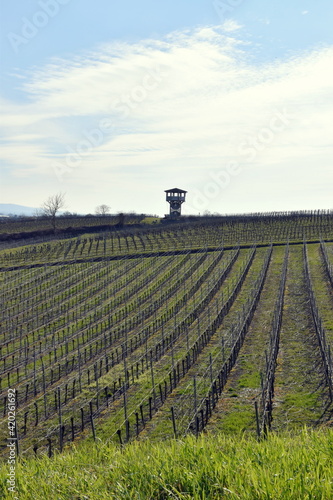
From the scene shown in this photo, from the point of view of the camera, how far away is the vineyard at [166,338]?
52.2ft

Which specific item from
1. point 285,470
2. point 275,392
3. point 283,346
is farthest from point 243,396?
point 285,470

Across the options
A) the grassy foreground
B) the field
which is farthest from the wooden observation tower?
the grassy foreground

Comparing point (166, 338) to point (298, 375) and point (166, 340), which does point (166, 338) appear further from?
point (298, 375)

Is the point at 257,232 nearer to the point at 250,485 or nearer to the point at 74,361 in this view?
the point at 74,361

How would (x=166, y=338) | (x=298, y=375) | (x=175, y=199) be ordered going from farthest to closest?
(x=175, y=199)
(x=166, y=338)
(x=298, y=375)

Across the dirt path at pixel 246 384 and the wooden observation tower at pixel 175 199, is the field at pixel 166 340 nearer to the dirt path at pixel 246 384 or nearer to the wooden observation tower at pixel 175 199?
the dirt path at pixel 246 384

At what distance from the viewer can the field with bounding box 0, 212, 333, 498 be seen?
15.7m

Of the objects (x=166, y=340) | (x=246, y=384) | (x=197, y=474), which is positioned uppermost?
(x=197, y=474)

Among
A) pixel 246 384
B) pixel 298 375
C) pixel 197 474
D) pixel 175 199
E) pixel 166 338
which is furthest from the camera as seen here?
pixel 175 199

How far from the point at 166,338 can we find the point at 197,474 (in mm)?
20541

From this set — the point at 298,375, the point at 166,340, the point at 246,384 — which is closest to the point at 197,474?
the point at 246,384

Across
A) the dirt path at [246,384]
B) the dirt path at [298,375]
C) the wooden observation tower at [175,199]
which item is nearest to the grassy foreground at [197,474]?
the dirt path at [246,384]

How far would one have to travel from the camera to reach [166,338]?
999 inches

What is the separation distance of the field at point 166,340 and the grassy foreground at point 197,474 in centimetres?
163
